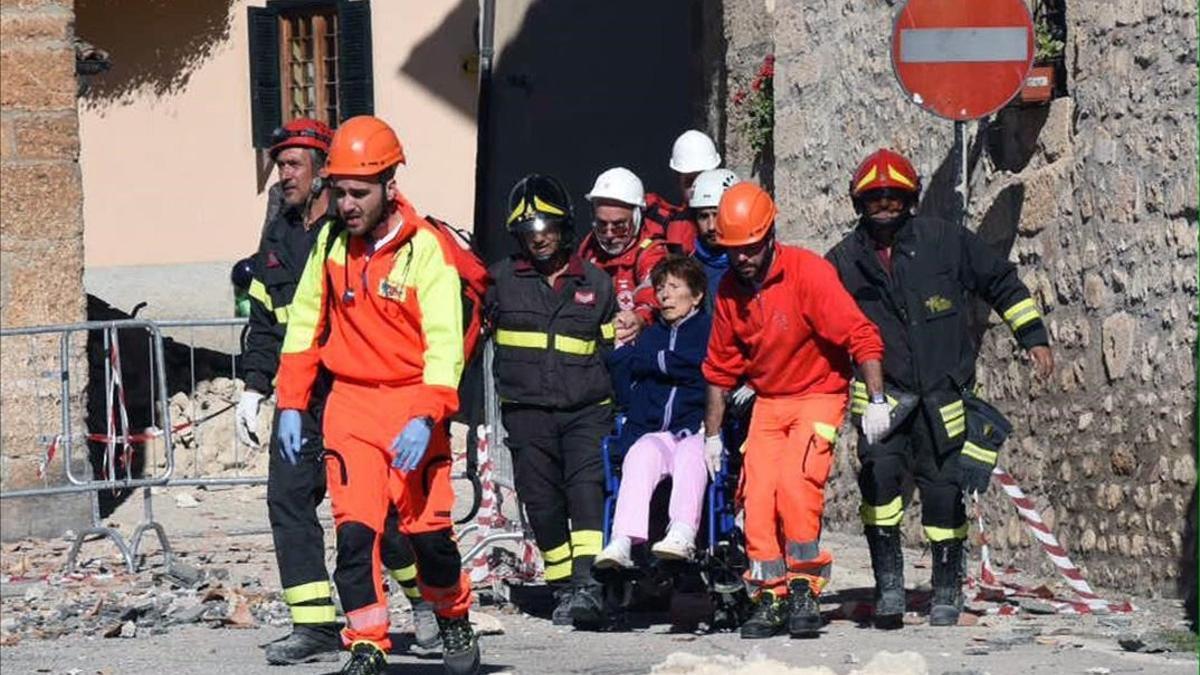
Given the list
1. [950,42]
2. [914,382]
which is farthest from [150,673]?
[950,42]

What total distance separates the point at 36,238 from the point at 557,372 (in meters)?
4.90

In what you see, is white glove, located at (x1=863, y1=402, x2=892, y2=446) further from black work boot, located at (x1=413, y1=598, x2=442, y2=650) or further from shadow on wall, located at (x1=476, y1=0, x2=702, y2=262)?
shadow on wall, located at (x1=476, y1=0, x2=702, y2=262)

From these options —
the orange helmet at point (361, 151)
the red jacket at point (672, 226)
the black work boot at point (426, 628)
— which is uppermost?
the orange helmet at point (361, 151)

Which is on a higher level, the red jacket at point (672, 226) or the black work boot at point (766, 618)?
the red jacket at point (672, 226)

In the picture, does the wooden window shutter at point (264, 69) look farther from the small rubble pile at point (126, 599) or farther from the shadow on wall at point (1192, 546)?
the shadow on wall at point (1192, 546)

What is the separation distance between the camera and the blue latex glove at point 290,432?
998 cm

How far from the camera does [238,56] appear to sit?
3177 centimetres

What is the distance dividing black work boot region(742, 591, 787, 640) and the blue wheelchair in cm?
21

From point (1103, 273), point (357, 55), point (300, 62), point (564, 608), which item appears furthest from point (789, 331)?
point (300, 62)

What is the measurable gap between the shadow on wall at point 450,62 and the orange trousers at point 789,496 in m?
19.1

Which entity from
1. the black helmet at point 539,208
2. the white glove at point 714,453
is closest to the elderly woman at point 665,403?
the white glove at point 714,453

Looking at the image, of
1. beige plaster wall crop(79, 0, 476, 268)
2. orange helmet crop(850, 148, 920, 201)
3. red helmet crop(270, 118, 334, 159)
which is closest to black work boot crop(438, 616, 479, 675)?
red helmet crop(270, 118, 334, 159)

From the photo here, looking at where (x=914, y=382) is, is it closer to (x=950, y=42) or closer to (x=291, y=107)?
(x=950, y=42)

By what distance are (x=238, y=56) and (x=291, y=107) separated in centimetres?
85
